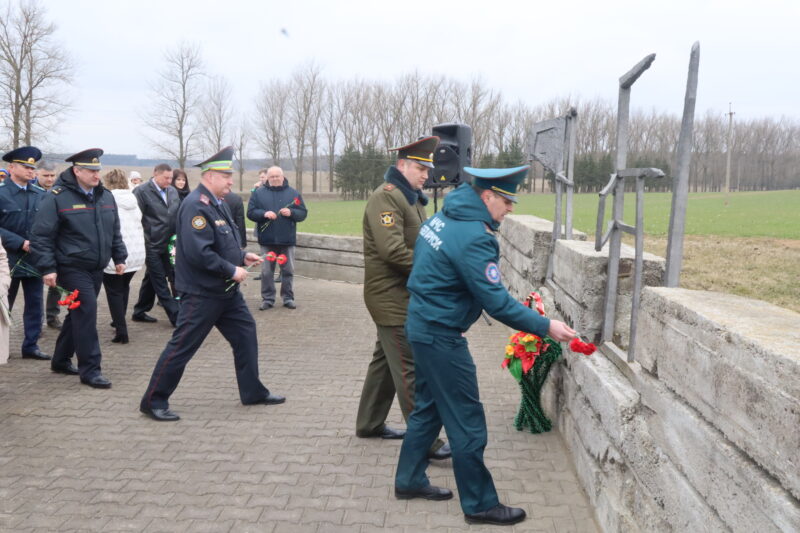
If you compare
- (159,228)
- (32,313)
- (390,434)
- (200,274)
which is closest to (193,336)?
(200,274)

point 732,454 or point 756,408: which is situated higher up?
point 756,408

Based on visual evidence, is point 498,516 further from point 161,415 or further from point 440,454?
point 161,415

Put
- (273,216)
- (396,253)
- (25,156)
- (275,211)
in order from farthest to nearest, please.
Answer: (275,211) → (273,216) → (25,156) → (396,253)

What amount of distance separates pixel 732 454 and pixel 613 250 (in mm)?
2016

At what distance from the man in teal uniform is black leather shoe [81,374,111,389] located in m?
3.53

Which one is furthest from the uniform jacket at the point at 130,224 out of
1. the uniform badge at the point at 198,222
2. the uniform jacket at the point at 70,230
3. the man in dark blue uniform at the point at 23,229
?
the uniform badge at the point at 198,222

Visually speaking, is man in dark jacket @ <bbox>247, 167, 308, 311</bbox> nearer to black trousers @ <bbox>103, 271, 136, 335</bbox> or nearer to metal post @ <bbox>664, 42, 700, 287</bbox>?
black trousers @ <bbox>103, 271, 136, 335</bbox>

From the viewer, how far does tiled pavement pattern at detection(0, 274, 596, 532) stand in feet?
12.2

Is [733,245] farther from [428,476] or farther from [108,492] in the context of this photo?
[108,492]

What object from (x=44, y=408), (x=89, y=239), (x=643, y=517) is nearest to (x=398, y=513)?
(x=643, y=517)

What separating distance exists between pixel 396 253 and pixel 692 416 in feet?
7.33

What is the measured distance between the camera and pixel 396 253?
439 cm

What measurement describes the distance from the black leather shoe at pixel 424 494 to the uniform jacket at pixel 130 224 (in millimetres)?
5110

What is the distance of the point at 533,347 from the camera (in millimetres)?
4871
